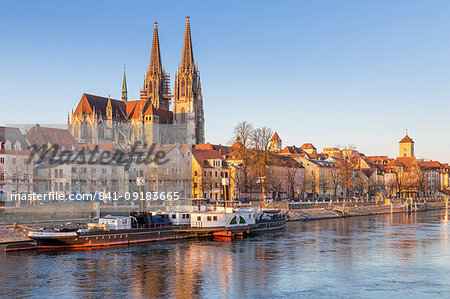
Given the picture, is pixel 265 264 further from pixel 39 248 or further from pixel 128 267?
→ pixel 39 248

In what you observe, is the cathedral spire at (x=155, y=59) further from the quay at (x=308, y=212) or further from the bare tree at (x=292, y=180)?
the quay at (x=308, y=212)

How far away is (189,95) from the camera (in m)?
146

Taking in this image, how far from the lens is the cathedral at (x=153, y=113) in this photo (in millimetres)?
125750

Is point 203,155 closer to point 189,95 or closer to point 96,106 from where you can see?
point 96,106

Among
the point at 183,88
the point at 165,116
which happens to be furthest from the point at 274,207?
the point at 183,88

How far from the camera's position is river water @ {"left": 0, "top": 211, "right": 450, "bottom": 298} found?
28969mm

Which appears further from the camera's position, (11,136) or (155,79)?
(155,79)


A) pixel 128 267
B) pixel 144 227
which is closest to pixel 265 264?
pixel 128 267

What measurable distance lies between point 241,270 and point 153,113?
103m

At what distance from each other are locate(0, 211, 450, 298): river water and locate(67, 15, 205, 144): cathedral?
267ft

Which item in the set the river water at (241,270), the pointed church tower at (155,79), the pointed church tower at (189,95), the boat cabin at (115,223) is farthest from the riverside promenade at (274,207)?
the pointed church tower at (155,79)

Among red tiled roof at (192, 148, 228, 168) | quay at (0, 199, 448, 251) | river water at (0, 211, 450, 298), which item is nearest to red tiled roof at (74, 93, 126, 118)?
red tiled roof at (192, 148, 228, 168)

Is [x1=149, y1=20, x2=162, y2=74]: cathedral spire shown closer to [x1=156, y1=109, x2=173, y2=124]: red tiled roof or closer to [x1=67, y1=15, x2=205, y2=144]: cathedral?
[x1=67, y1=15, x2=205, y2=144]: cathedral

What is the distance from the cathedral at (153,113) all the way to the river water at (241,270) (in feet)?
267
